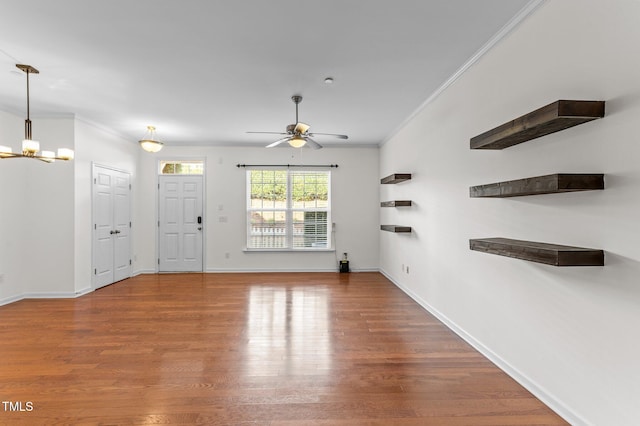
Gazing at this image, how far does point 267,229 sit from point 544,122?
17.7 ft

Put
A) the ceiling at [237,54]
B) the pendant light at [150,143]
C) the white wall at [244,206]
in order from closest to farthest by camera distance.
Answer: the ceiling at [237,54] → the pendant light at [150,143] → the white wall at [244,206]

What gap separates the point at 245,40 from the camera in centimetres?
258

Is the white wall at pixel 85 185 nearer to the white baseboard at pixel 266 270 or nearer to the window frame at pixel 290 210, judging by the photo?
the white baseboard at pixel 266 270

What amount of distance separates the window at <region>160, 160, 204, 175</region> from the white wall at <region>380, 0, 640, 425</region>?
500cm

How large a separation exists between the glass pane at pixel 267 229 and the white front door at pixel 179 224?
3.41 ft

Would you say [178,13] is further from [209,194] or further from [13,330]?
[209,194]

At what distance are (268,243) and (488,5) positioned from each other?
5.32 meters

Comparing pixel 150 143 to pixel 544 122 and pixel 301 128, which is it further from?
pixel 544 122

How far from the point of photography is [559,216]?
1910 mm

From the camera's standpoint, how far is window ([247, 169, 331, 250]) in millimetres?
6504

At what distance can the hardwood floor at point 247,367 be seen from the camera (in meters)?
1.96

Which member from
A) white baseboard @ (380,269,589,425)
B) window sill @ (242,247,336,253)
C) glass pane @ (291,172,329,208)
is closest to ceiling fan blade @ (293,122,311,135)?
white baseboard @ (380,269,589,425)

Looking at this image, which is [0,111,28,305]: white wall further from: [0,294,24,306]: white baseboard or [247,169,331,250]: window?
[247,169,331,250]: window

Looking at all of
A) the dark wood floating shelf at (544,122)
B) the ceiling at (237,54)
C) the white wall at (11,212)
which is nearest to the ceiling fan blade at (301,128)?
the ceiling at (237,54)
